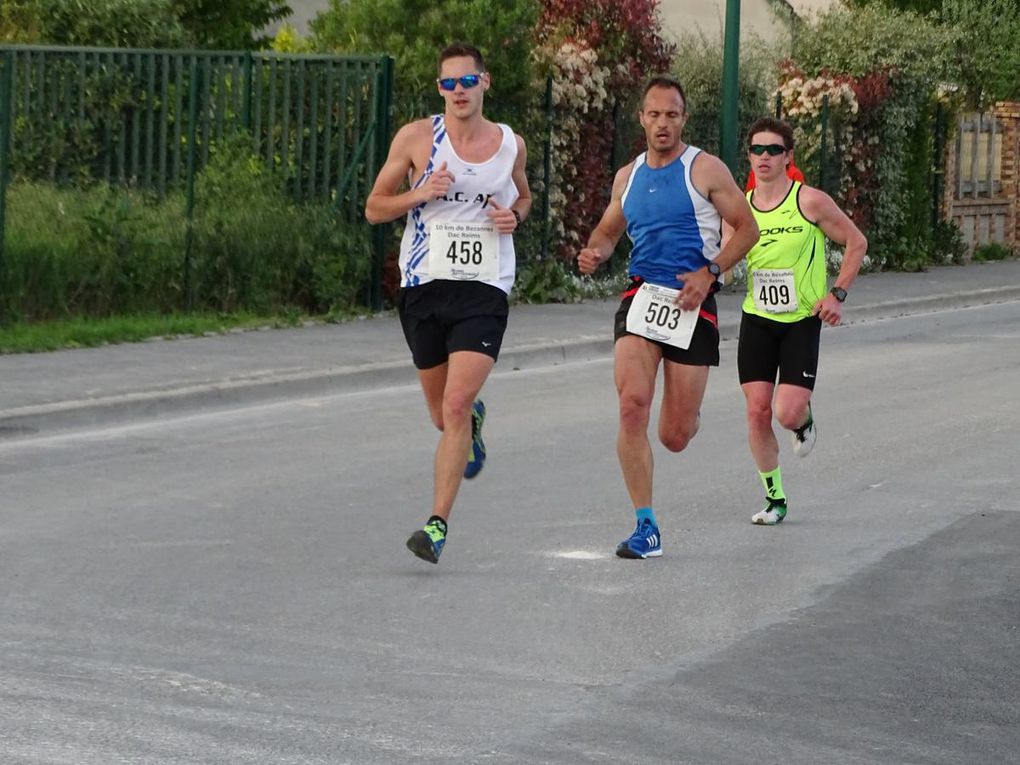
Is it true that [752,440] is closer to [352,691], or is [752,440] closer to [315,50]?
[352,691]

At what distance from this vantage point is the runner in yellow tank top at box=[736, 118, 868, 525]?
944 centimetres

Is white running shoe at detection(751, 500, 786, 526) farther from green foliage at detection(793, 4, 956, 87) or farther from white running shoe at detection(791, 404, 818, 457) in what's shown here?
green foliage at detection(793, 4, 956, 87)

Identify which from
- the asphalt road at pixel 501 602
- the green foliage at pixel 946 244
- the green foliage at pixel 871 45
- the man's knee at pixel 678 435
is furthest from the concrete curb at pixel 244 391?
the green foliage at pixel 946 244

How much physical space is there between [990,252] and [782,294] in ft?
81.9

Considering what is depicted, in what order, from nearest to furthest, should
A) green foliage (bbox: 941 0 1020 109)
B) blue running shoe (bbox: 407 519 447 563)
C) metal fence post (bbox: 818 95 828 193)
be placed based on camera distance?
blue running shoe (bbox: 407 519 447 563) → metal fence post (bbox: 818 95 828 193) → green foliage (bbox: 941 0 1020 109)

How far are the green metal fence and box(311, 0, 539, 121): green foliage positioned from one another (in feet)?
3.22

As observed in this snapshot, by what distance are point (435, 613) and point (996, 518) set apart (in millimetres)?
3305

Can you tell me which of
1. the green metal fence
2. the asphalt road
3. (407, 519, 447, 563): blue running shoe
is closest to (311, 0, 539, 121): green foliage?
the green metal fence

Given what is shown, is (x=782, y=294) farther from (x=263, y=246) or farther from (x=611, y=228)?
(x=263, y=246)

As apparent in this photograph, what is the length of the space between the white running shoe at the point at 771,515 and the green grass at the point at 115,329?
7.19 meters

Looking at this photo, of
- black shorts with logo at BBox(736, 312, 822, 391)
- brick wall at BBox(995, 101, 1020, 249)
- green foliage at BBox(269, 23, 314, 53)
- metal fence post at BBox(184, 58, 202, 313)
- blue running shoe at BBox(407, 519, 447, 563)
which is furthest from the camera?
brick wall at BBox(995, 101, 1020, 249)

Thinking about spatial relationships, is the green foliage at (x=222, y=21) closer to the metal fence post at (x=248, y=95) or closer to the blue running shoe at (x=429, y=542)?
the metal fence post at (x=248, y=95)

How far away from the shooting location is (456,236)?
331 inches

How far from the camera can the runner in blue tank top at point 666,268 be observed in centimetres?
840
